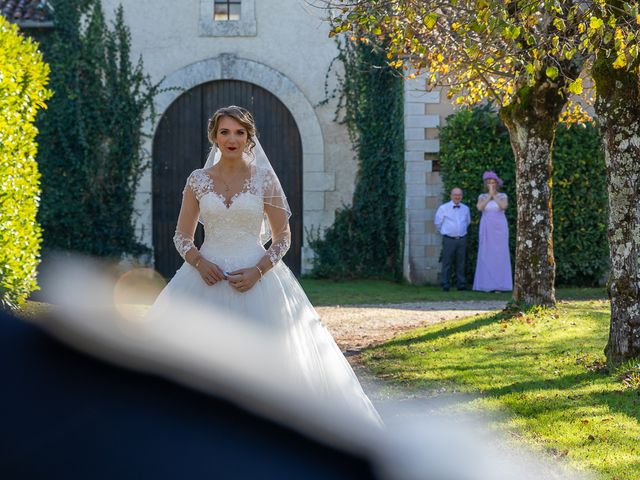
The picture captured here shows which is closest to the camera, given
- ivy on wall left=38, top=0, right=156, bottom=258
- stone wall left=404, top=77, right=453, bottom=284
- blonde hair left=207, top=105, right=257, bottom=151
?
blonde hair left=207, top=105, right=257, bottom=151

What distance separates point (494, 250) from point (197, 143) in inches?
235

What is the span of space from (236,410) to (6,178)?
8.34 metres

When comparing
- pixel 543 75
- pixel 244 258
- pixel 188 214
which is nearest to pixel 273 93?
pixel 543 75

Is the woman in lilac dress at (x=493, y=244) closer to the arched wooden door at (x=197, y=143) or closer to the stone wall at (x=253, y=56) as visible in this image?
the stone wall at (x=253, y=56)

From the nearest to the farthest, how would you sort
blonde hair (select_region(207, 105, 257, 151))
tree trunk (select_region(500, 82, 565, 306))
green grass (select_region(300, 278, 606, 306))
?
blonde hair (select_region(207, 105, 257, 151)), tree trunk (select_region(500, 82, 565, 306)), green grass (select_region(300, 278, 606, 306))

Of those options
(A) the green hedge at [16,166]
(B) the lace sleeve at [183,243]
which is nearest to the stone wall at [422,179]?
(A) the green hedge at [16,166]

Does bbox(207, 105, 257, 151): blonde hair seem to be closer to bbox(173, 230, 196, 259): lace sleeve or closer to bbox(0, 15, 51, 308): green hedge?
bbox(173, 230, 196, 259): lace sleeve

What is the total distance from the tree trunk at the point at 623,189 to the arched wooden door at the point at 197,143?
9.99 m

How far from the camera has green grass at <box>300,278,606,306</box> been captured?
495 inches

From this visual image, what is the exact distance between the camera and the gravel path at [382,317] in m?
8.91

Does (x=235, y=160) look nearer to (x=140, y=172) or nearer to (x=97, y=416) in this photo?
(x=97, y=416)

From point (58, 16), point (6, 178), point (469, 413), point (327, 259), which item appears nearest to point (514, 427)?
point (469, 413)

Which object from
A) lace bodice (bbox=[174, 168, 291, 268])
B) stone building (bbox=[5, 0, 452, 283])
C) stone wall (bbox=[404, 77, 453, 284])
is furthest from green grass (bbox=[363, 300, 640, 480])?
stone building (bbox=[5, 0, 452, 283])

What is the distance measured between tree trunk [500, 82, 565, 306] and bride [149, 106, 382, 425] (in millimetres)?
4540
